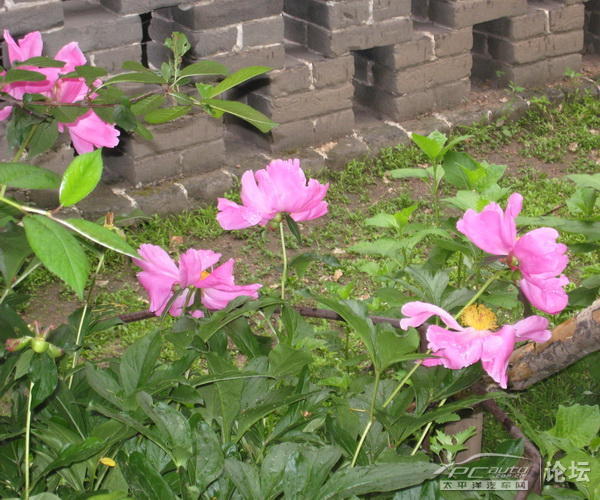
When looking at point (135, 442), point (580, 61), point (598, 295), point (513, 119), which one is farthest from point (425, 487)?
point (580, 61)

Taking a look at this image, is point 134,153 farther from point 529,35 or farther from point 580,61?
point 580,61

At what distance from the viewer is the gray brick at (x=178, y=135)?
160 inches

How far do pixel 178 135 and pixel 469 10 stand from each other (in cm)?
167

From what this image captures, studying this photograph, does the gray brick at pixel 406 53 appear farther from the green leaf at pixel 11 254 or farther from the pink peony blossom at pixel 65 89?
the green leaf at pixel 11 254

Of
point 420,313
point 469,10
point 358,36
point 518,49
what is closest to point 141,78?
point 420,313

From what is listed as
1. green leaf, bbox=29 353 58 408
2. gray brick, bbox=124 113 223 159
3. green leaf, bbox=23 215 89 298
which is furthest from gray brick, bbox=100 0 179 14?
green leaf, bbox=23 215 89 298

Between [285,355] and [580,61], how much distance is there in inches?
179

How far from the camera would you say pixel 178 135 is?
4145 mm

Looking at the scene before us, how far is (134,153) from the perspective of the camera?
160 inches

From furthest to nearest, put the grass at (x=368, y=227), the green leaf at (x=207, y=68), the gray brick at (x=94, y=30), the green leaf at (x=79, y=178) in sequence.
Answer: the gray brick at (x=94, y=30), the grass at (x=368, y=227), the green leaf at (x=207, y=68), the green leaf at (x=79, y=178)

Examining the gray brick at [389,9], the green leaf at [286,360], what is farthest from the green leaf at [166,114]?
the gray brick at [389,9]

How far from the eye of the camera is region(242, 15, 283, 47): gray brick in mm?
4176

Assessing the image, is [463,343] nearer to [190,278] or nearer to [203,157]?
[190,278]

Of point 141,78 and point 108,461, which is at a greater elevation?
point 141,78
